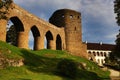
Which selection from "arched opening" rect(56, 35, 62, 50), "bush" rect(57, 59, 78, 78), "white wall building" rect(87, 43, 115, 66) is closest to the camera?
"bush" rect(57, 59, 78, 78)

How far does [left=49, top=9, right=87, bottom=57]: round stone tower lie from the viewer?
49.7 m

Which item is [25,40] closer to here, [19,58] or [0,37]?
[0,37]

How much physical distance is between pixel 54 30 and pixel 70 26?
4354 mm

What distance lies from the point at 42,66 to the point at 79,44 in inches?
983

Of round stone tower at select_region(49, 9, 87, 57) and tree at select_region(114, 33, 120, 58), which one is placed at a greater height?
round stone tower at select_region(49, 9, 87, 57)

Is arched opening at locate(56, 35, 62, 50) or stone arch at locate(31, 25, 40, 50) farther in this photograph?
arched opening at locate(56, 35, 62, 50)

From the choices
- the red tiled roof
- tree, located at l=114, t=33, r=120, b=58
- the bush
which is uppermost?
the red tiled roof

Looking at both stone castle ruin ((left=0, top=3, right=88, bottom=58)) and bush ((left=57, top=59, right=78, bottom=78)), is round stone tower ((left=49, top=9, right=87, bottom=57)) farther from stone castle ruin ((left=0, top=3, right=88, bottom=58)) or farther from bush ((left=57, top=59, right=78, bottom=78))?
bush ((left=57, top=59, right=78, bottom=78))

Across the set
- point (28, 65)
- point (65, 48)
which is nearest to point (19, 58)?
point (28, 65)

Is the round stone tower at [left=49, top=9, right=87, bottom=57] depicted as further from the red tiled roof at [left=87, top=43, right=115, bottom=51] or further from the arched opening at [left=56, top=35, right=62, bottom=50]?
the red tiled roof at [left=87, top=43, right=115, bottom=51]

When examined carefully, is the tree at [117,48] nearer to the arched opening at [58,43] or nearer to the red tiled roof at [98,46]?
the arched opening at [58,43]

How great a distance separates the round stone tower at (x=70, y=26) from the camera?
49.7 metres

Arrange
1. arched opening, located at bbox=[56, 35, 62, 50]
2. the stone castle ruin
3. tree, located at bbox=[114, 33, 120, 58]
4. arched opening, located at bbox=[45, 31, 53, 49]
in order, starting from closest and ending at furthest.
A: tree, located at bbox=[114, 33, 120, 58]
the stone castle ruin
arched opening, located at bbox=[45, 31, 53, 49]
arched opening, located at bbox=[56, 35, 62, 50]

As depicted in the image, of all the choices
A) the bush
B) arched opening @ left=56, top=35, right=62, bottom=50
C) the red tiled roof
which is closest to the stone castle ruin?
arched opening @ left=56, top=35, right=62, bottom=50
